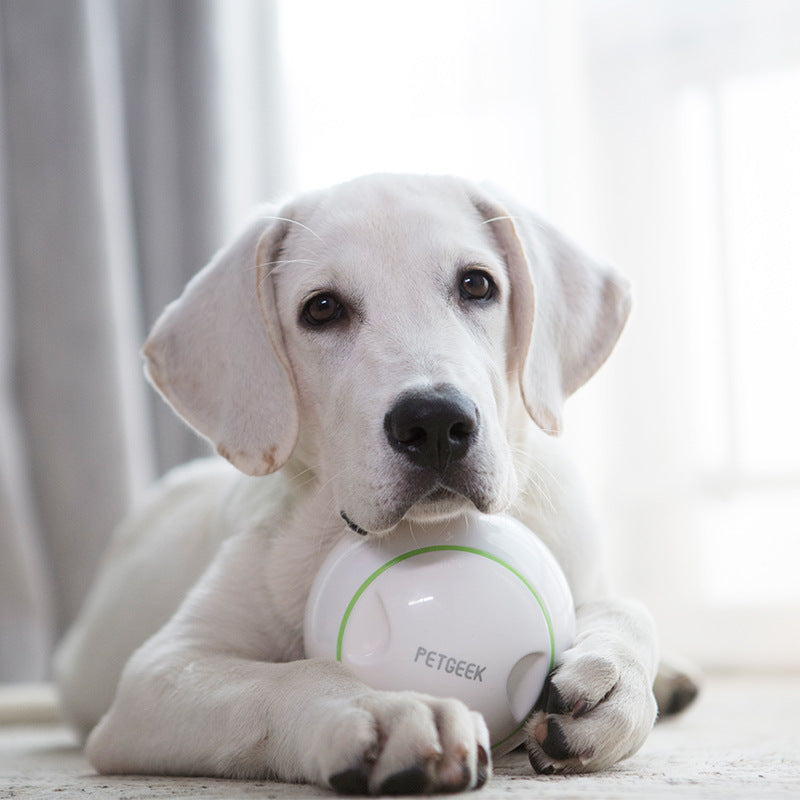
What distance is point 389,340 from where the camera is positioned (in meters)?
1.91

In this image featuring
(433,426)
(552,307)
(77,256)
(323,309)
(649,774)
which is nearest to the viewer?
(649,774)

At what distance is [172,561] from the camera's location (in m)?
2.89

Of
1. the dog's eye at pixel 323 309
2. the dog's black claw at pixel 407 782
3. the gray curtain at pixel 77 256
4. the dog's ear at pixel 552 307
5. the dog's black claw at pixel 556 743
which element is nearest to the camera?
the dog's black claw at pixel 407 782

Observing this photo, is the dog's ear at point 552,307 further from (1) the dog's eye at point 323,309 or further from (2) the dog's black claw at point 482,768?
(2) the dog's black claw at point 482,768

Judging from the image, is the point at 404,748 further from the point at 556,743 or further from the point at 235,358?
the point at 235,358

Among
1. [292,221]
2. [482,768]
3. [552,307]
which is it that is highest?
[292,221]

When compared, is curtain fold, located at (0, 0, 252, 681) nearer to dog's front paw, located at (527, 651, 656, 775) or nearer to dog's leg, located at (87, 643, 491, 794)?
dog's leg, located at (87, 643, 491, 794)

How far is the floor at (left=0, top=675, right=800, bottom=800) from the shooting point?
140cm

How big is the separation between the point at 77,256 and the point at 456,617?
11.2ft

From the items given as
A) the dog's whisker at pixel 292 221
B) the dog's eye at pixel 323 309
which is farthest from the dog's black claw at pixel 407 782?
the dog's whisker at pixel 292 221

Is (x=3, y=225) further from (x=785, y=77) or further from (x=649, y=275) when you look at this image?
(x=785, y=77)

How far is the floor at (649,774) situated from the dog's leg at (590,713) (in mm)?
39

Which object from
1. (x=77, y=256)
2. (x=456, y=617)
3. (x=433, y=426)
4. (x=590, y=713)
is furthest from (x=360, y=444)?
(x=77, y=256)

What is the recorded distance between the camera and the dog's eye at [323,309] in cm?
207
